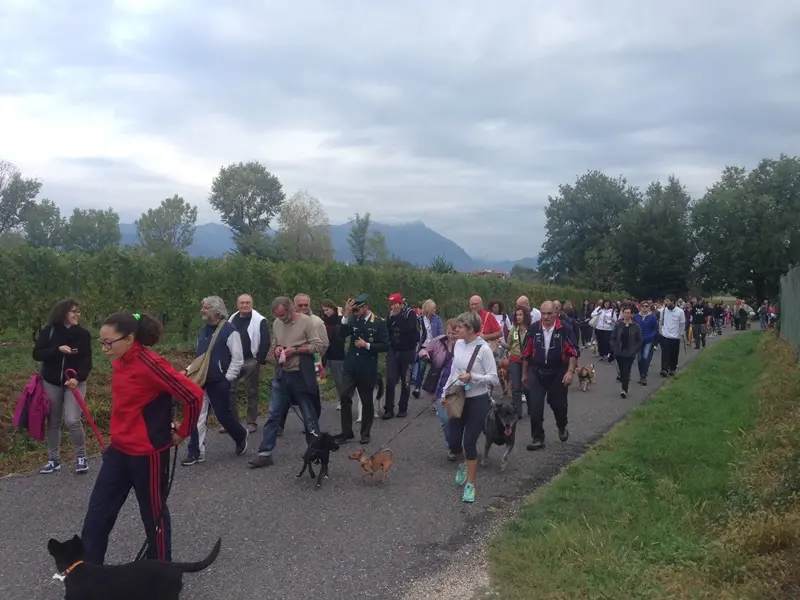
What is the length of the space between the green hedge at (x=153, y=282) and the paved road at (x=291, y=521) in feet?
28.5

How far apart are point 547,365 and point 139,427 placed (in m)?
5.72

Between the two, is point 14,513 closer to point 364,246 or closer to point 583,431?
point 583,431

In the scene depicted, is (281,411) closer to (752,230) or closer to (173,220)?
(752,230)

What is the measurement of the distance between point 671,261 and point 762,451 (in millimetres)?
58663

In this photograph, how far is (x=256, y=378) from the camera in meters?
9.79

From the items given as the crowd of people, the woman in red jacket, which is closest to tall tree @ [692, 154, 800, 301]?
the crowd of people

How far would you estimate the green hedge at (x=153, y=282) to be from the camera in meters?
15.1

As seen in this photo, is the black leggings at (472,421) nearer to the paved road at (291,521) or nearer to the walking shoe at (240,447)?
the paved road at (291,521)

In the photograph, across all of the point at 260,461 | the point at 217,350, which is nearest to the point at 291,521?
the point at 260,461

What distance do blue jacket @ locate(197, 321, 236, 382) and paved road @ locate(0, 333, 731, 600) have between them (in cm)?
106

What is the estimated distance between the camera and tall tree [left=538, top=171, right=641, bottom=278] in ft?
254

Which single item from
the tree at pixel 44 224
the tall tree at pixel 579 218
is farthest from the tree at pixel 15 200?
the tall tree at pixel 579 218

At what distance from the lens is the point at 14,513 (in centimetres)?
617

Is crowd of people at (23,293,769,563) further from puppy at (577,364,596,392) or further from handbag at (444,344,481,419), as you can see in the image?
puppy at (577,364,596,392)
